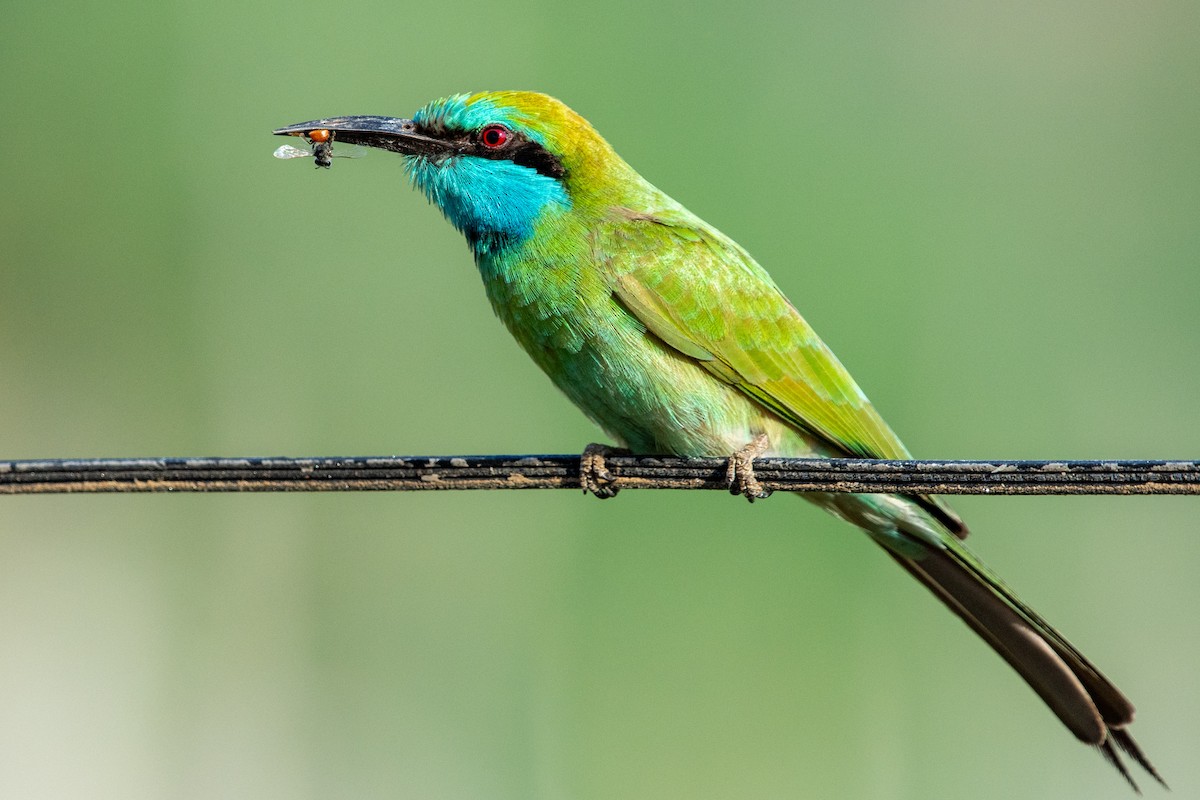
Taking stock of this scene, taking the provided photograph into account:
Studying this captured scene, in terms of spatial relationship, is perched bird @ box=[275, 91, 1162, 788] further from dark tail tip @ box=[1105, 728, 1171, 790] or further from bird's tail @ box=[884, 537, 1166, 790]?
dark tail tip @ box=[1105, 728, 1171, 790]

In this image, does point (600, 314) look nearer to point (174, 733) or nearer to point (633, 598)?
point (633, 598)

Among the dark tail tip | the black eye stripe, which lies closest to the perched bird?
the black eye stripe

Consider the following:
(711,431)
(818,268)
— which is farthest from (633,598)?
(711,431)

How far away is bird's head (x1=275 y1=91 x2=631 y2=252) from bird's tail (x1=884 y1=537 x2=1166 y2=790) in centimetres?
138

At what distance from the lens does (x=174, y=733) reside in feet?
18.5

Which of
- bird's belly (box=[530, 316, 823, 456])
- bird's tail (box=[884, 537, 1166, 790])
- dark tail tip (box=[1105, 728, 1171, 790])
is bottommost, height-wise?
dark tail tip (box=[1105, 728, 1171, 790])

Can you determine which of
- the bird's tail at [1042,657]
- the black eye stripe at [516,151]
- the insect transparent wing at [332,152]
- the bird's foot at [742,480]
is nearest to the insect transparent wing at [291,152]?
the insect transparent wing at [332,152]

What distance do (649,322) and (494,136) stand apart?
2.41ft

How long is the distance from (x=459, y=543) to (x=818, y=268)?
6.41 feet

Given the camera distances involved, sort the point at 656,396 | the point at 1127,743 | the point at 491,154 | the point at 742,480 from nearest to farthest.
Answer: the point at 1127,743 → the point at 742,480 → the point at 656,396 → the point at 491,154

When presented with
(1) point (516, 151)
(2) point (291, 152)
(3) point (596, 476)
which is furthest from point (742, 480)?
(2) point (291, 152)

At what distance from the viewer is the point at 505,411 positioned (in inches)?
211

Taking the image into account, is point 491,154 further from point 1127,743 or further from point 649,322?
point 1127,743

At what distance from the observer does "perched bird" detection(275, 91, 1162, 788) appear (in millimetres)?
3242
